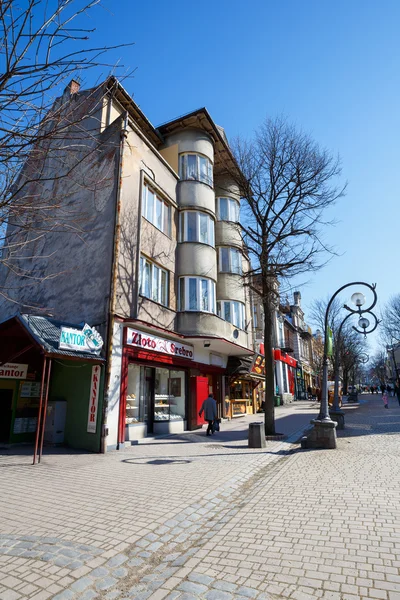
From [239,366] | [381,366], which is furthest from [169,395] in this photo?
[381,366]

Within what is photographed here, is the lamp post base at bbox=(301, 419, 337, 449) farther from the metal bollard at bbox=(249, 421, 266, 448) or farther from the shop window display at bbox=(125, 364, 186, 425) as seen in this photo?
the shop window display at bbox=(125, 364, 186, 425)

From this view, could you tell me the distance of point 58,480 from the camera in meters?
7.36

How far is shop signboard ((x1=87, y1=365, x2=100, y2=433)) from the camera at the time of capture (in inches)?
434

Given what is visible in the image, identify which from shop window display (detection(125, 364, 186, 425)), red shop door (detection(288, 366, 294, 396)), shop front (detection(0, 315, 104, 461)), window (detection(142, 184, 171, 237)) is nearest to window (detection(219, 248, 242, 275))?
window (detection(142, 184, 171, 237))

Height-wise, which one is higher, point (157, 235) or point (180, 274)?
point (157, 235)

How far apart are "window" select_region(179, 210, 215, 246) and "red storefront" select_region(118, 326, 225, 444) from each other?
5340 millimetres

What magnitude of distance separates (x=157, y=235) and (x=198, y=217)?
3320 millimetres

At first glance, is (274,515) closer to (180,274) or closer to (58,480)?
(58,480)

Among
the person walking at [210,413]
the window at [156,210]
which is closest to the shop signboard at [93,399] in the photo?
the person walking at [210,413]

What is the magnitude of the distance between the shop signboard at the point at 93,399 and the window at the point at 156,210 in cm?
698

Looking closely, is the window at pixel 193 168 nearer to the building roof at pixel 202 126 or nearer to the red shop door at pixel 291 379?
the building roof at pixel 202 126

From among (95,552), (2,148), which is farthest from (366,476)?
(2,148)

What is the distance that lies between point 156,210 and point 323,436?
11423 mm

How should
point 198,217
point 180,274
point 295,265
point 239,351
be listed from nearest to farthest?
point 295,265, point 180,274, point 198,217, point 239,351
